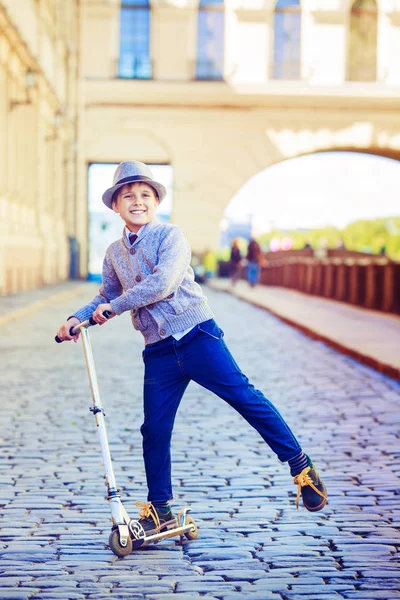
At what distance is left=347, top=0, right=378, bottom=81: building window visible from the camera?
4119cm

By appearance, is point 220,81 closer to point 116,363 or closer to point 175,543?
point 116,363

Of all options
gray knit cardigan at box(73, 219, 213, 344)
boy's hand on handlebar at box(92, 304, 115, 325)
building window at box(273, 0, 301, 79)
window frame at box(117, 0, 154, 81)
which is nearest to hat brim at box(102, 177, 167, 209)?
gray knit cardigan at box(73, 219, 213, 344)

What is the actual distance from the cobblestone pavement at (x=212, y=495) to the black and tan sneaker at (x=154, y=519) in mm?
81

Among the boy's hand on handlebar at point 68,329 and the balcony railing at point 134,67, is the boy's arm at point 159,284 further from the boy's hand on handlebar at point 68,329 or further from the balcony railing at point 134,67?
the balcony railing at point 134,67

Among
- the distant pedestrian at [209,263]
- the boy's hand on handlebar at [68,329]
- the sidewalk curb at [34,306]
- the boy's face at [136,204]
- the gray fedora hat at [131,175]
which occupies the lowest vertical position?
the distant pedestrian at [209,263]

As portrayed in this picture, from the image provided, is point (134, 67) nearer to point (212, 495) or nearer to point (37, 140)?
point (37, 140)

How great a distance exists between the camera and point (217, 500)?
17.1 feet

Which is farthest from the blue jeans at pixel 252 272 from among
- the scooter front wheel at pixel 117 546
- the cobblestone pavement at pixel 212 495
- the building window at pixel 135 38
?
the scooter front wheel at pixel 117 546

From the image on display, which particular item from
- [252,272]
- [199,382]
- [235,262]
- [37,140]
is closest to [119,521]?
[199,382]

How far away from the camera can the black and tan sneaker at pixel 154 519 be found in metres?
4.50

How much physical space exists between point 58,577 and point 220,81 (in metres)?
37.4

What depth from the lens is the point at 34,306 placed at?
62.5 feet


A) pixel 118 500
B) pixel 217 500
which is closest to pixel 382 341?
pixel 217 500

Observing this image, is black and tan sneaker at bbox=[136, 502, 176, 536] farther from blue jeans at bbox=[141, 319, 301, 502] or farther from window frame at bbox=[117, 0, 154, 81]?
window frame at bbox=[117, 0, 154, 81]
